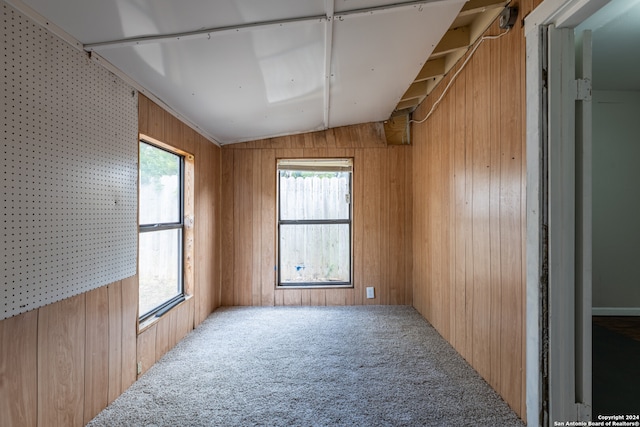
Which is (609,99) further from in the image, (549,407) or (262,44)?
(262,44)

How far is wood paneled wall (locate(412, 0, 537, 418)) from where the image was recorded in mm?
1706

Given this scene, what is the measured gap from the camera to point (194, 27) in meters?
1.55

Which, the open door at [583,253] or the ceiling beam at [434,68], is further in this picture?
the ceiling beam at [434,68]

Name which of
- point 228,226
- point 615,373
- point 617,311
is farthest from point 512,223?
point 228,226

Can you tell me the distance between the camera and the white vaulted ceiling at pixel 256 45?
1.44m

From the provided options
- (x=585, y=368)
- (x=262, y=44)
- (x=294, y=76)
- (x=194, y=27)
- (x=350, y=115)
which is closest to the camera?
(x=585, y=368)

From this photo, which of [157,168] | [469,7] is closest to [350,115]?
[469,7]

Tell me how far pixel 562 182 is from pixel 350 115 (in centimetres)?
239

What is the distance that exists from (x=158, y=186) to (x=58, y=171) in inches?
46.4

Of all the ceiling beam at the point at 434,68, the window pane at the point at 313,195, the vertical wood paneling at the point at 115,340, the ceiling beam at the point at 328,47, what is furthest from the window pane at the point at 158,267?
the ceiling beam at the point at 434,68

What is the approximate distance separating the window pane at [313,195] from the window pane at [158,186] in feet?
4.54

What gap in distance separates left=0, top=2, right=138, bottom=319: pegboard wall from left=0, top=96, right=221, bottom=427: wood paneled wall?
11 centimetres

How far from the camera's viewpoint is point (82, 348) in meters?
1.63

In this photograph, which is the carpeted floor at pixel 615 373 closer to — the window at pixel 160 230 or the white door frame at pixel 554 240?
the white door frame at pixel 554 240
